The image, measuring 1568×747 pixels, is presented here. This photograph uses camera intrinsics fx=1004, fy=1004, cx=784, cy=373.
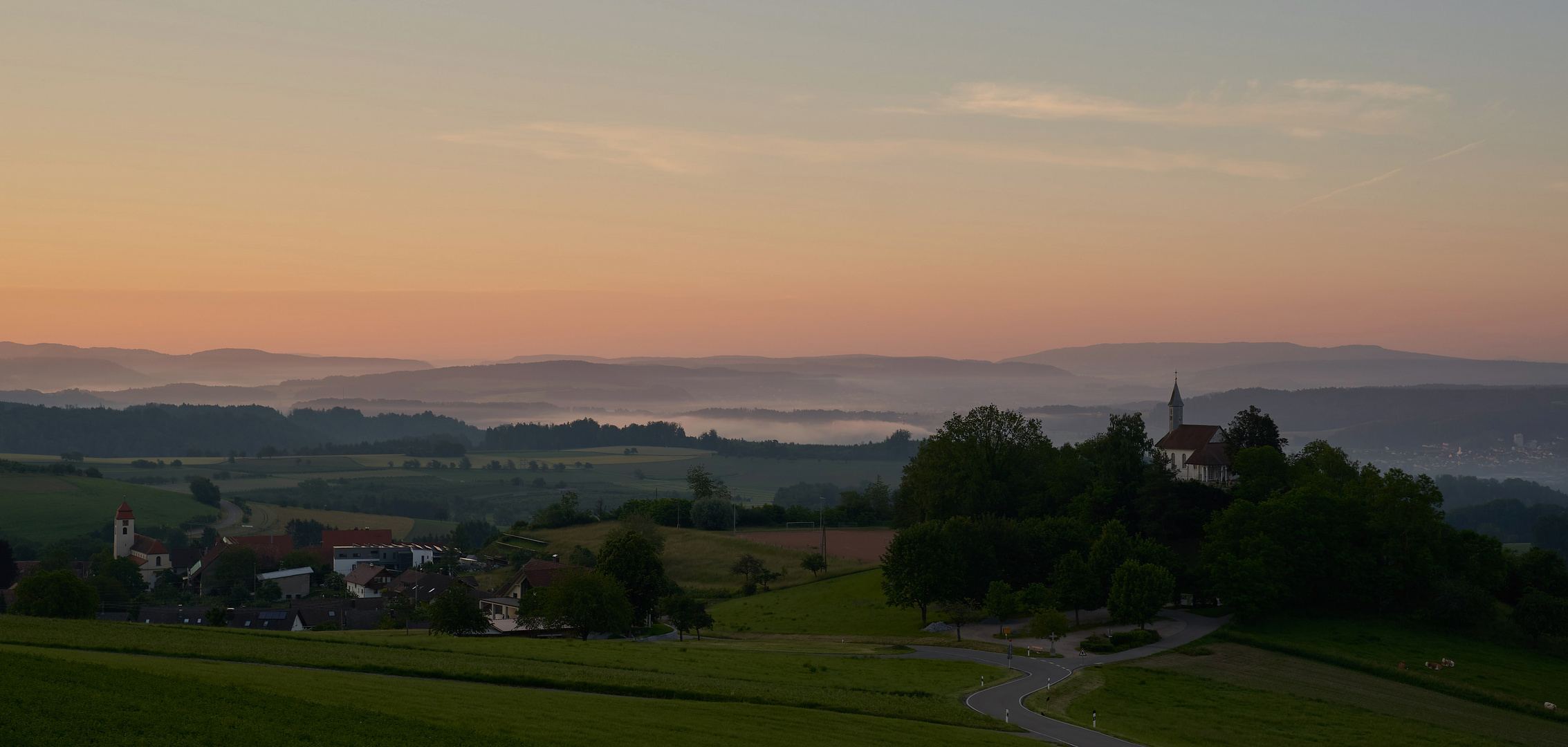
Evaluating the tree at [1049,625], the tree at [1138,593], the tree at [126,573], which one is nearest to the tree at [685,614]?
the tree at [1049,625]

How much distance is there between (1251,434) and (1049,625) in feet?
157

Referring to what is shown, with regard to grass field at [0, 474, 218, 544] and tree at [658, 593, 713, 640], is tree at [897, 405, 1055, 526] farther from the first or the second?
grass field at [0, 474, 218, 544]

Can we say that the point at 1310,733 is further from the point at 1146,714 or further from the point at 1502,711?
the point at 1502,711

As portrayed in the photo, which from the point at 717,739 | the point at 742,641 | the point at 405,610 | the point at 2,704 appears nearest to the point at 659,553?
the point at 405,610

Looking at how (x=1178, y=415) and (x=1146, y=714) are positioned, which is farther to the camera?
(x=1178, y=415)

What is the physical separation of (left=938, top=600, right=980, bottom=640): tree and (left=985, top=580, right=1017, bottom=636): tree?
1.58 meters

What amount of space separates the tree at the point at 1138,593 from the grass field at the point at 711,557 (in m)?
37.1

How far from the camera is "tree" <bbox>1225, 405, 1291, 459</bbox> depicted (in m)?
100

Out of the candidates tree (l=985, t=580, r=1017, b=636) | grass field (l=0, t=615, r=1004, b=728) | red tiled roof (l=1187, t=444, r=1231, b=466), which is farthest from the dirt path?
grass field (l=0, t=615, r=1004, b=728)

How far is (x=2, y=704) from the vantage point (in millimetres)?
20812

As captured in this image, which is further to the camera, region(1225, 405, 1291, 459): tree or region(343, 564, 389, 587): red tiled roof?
region(343, 564, 389, 587): red tiled roof

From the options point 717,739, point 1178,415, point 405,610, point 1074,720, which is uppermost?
point 1178,415

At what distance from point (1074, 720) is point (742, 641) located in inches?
1213

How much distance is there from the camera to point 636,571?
7156 cm
